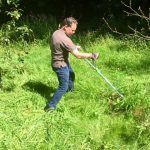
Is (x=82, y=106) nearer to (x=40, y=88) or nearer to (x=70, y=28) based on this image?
(x=40, y=88)

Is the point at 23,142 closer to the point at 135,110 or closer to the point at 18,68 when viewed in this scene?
the point at 135,110

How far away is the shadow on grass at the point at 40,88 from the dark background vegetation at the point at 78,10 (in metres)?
3.89

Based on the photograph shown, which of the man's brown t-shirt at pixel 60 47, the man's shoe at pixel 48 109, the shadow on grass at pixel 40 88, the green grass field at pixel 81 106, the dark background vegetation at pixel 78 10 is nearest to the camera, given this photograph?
the green grass field at pixel 81 106

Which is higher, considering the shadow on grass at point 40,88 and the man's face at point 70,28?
the man's face at point 70,28

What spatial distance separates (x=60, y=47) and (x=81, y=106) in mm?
981

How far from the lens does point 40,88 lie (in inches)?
291

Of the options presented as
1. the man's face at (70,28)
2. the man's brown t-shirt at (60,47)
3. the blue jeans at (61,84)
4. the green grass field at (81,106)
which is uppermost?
the man's face at (70,28)

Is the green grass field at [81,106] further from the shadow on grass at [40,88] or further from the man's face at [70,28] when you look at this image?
the man's face at [70,28]

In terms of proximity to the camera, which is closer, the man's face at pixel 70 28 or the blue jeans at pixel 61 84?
the man's face at pixel 70 28

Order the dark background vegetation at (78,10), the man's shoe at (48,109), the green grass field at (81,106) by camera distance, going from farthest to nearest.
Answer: the dark background vegetation at (78,10)
the man's shoe at (48,109)
the green grass field at (81,106)

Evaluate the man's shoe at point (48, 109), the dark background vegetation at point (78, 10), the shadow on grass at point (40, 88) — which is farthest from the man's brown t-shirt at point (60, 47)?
the dark background vegetation at point (78, 10)

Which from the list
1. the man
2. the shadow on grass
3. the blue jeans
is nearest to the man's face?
the man

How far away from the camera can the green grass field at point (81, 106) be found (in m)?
5.70

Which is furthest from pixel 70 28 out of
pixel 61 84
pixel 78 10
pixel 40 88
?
pixel 78 10
